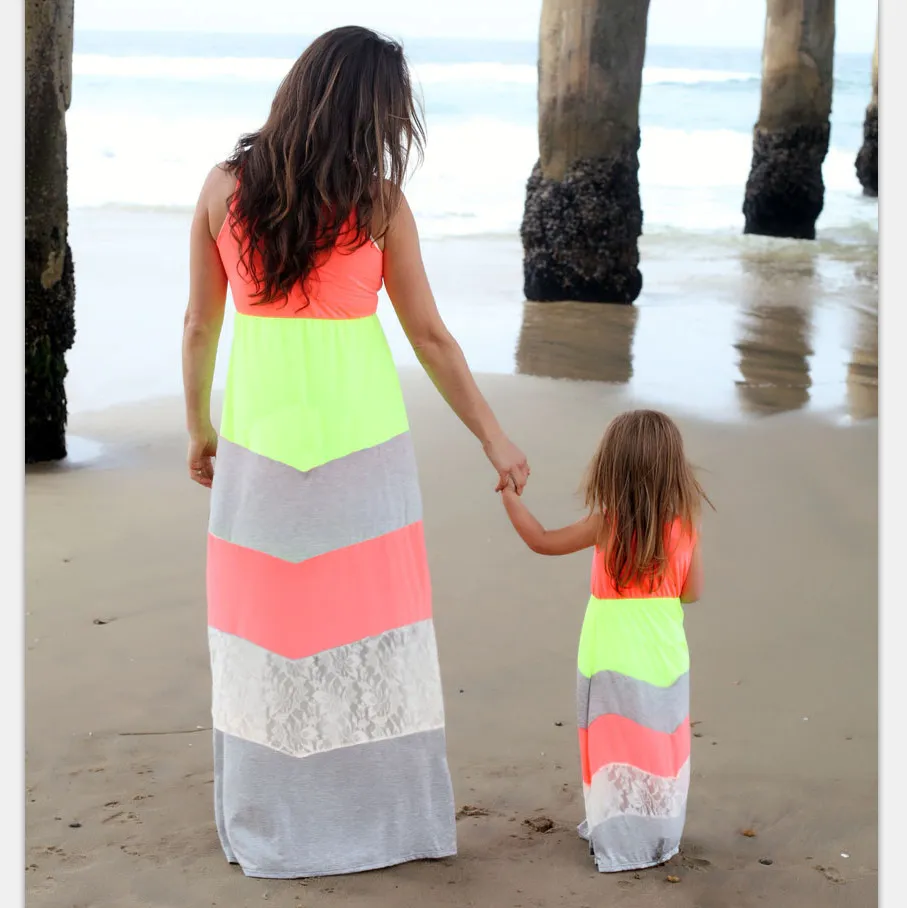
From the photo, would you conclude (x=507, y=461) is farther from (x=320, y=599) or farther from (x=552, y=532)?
(x=320, y=599)

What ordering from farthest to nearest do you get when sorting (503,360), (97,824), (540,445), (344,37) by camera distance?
(503,360)
(540,445)
(97,824)
(344,37)

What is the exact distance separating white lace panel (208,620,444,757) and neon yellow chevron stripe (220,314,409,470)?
332mm

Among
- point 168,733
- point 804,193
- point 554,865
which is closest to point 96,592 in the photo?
point 168,733

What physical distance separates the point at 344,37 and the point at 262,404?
0.60 meters

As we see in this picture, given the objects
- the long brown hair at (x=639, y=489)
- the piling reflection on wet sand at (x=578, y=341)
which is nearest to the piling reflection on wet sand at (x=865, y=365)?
the piling reflection on wet sand at (x=578, y=341)

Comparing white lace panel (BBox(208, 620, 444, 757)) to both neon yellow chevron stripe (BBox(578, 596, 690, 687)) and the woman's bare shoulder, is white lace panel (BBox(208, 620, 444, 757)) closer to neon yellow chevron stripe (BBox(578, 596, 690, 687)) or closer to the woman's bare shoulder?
neon yellow chevron stripe (BBox(578, 596, 690, 687))

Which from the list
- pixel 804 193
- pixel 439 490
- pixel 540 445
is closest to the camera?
pixel 439 490

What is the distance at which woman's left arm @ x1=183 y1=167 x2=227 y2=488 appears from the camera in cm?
212

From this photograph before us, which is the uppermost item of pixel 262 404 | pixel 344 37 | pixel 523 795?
pixel 344 37

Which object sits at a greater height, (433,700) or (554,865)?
(433,700)

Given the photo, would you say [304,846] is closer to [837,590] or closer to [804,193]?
[837,590]

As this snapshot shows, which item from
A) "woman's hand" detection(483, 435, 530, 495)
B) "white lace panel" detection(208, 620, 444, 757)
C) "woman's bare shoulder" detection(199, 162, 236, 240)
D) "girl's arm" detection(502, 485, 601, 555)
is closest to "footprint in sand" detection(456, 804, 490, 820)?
"white lace panel" detection(208, 620, 444, 757)

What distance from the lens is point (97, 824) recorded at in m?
2.46

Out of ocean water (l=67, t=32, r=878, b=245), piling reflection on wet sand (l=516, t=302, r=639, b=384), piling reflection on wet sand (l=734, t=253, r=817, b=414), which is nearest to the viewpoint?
piling reflection on wet sand (l=734, t=253, r=817, b=414)
